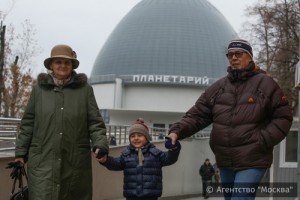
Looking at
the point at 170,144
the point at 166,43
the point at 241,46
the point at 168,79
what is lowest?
the point at 170,144

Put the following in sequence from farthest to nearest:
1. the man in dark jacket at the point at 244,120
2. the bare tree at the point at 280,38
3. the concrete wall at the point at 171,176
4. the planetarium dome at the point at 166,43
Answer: the planetarium dome at the point at 166,43 < the bare tree at the point at 280,38 < the concrete wall at the point at 171,176 < the man in dark jacket at the point at 244,120

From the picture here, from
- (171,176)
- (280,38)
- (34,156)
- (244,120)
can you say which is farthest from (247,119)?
(280,38)

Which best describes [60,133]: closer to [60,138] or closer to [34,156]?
[60,138]

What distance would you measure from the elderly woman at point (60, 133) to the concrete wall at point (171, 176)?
295 centimetres

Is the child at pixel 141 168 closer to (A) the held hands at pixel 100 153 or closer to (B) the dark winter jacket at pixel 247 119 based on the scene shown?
(A) the held hands at pixel 100 153

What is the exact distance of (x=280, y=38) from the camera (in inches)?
1010

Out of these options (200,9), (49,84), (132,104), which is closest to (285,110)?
(49,84)

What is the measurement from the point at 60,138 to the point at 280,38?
2229 cm

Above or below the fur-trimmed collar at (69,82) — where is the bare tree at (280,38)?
above

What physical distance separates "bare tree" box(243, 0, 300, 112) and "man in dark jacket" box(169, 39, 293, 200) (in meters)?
20.2

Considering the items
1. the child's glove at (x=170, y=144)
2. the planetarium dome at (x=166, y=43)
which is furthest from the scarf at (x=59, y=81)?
the planetarium dome at (x=166, y=43)

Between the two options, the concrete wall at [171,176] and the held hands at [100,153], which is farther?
the concrete wall at [171,176]

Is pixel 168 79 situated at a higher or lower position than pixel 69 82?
higher

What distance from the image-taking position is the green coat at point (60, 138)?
4625 millimetres
